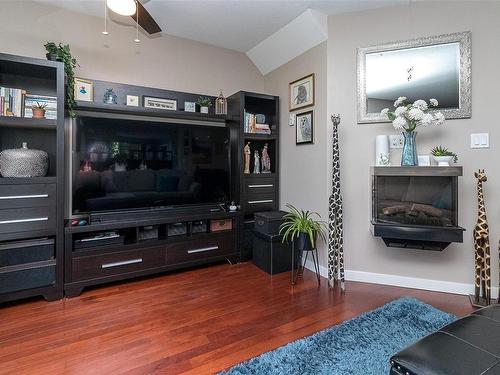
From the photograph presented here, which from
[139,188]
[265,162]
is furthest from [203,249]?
[265,162]

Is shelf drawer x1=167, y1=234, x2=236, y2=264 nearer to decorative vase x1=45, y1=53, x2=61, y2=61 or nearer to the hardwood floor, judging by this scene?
the hardwood floor

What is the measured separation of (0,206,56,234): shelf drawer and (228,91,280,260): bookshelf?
5.59 ft

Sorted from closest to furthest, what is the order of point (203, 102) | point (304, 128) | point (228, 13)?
point (228, 13), point (304, 128), point (203, 102)

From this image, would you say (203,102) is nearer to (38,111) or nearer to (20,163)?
(38,111)

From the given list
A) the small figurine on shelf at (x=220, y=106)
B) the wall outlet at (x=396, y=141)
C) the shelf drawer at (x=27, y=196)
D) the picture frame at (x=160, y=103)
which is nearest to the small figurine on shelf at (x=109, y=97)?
the picture frame at (x=160, y=103)

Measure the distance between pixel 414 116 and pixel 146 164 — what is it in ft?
7.75

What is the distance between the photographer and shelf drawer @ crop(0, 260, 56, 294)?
1.99 meters

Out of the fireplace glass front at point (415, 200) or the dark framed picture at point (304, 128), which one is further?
the dark framed picture at point (304, 128)

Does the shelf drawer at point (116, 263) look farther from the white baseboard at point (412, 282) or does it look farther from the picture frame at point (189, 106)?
the white baseboard at point (412, 282)

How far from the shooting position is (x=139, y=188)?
2.61 m

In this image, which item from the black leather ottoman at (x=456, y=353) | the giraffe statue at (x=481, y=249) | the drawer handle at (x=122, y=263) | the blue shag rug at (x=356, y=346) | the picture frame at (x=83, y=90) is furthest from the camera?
the picture frame at (x=83, y=90)

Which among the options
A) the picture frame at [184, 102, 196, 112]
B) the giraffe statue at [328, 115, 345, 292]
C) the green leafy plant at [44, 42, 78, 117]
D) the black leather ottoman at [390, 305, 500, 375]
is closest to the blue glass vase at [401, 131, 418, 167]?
the giraffe statue at [328, 115, 345, 292]

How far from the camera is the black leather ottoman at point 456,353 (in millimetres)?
874

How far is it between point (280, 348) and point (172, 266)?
1.43 metres
